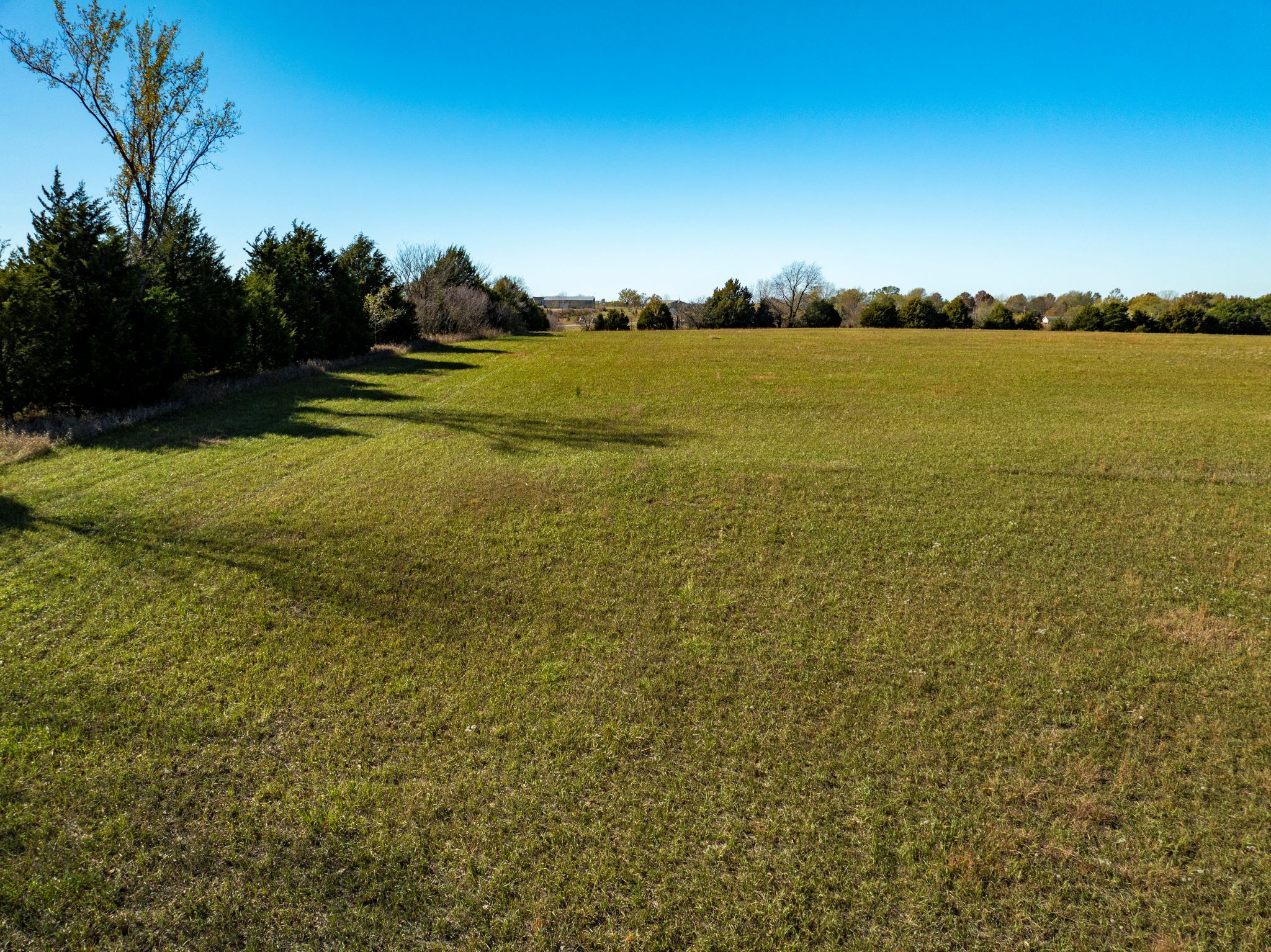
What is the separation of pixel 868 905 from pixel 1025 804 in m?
1.23

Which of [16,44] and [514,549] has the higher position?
[16,44]

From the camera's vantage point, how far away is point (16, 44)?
17.1 metres

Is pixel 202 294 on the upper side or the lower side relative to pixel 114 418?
upper

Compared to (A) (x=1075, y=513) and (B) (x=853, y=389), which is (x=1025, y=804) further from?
(B) (x=853, y=389)

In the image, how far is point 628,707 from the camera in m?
4.17

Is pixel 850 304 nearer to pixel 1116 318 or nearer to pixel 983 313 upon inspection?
pixel 983 313

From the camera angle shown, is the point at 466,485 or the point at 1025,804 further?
the point at 466,485

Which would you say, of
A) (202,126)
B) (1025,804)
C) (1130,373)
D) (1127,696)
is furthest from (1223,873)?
(202,126)

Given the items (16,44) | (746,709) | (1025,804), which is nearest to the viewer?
(1025,804)

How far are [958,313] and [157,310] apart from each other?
187 feet

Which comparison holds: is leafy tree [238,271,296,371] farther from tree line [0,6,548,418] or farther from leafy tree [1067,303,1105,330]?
leafy tree [1067,303,1105,330]

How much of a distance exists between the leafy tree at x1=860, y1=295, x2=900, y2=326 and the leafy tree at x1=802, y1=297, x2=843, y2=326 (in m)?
2.91

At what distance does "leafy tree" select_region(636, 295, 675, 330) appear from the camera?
59688 mm

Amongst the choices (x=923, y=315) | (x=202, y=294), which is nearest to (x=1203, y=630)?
(x=202, y=294)
